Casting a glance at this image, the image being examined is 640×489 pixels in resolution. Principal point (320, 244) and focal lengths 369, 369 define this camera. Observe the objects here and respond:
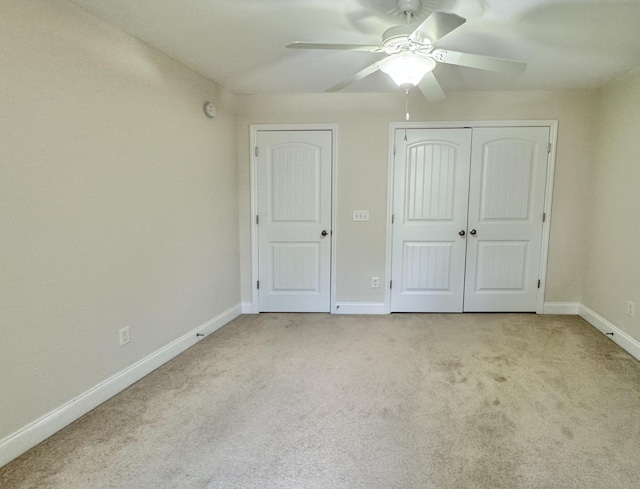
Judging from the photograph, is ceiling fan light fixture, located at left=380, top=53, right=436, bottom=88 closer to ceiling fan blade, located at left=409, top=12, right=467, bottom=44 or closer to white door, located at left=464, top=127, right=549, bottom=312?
ceiling fan blade, located at left=409, top=12, right=467, bottom=44

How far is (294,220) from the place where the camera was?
4039mm

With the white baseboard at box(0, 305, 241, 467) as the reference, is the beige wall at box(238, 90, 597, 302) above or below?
above

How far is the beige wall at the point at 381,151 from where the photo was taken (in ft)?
12.3

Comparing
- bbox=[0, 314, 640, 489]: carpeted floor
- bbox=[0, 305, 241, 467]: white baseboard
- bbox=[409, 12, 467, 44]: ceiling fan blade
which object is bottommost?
bbox=[0, 314, 640, 489]: carpeted floor

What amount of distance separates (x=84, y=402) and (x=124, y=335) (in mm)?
452

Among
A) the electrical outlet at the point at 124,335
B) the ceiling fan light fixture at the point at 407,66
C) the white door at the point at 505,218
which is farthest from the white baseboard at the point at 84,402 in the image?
the white door at the point at 505,218

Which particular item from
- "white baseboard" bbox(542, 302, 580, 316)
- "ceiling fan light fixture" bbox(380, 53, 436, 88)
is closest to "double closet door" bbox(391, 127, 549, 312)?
"white baseboard" bbox(542, 302, 580, 316)

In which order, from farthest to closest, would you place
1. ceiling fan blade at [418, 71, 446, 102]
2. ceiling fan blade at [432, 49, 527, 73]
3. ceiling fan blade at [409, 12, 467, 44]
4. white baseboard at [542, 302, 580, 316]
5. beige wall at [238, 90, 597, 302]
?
1. white baseboard at [542, 302, 580, 316]
2. beige wall at [238, 90, 597, 302]
3. ceiling fan blade at [418, 71, 446, 102]
4. ceiling fan blade at [432, 49, 527, 73]
5. ceiling fan blade at [409, 12, 467, 44]

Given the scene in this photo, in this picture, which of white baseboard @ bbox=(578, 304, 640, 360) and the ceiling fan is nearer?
the ceiling fan

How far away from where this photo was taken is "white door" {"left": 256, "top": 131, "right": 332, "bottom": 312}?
3.94 metres

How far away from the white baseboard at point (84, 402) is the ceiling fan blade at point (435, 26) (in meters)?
2.68

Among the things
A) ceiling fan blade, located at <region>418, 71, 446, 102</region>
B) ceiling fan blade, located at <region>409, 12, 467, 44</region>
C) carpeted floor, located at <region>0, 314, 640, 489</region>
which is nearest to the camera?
ceiling fan blade, located at <region>409, 12, 467, 44</region>

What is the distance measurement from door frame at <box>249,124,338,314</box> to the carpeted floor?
83cm

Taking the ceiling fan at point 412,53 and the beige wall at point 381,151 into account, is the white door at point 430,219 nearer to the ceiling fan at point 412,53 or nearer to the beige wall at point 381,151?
the beige wall at point 381,151
